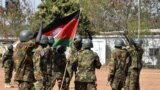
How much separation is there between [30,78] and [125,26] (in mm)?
38567

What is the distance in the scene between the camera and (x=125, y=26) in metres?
49.3

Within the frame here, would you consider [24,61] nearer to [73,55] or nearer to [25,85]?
[25,85]

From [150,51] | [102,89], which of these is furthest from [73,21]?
[150,51]

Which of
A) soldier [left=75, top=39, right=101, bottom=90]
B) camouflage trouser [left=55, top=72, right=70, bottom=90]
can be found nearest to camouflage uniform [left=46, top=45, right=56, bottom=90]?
camouflage trouser [left=55, top=72, right=70, bottom=90]

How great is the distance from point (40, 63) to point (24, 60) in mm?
1056

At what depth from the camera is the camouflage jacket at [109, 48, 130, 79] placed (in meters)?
13.2

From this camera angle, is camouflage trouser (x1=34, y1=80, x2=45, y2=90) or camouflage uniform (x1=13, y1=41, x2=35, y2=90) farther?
camouflage trouser (x1=34, y1=80, x2=45, y2=90)

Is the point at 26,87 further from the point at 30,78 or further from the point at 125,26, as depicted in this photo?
the point at 125,26

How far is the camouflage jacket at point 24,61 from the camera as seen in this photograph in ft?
36.1

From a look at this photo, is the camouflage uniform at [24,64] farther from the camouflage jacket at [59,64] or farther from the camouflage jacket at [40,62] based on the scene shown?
the camouflage jacket at [59,64]

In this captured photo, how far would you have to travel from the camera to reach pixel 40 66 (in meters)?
12.1

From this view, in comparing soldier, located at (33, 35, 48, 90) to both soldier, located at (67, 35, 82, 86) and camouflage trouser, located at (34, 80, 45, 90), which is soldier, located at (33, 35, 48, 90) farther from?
soldier, located at (67, 35, 82, 86)

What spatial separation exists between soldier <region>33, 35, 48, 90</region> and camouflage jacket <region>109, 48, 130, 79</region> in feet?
5.92

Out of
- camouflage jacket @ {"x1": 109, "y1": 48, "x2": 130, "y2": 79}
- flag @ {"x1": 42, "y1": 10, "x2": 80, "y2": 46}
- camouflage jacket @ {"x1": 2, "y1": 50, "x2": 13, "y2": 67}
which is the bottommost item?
camouflage jacket @ {"x1": 2, "y1": 50, "x2": 13, "y2": 67}
